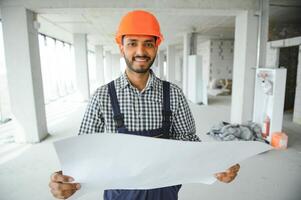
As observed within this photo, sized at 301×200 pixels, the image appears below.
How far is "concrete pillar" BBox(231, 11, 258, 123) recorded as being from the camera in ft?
12.5

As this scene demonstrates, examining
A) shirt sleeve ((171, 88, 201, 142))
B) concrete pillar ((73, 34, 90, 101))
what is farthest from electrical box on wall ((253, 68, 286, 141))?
concrete pillar ((73, 34, 90, 101))

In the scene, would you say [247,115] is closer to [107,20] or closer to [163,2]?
[163,2]

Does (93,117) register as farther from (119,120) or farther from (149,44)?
(149,44)

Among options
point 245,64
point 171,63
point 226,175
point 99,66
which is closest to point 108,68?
point 99,66

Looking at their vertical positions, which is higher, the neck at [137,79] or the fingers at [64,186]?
the neck at [137,79]

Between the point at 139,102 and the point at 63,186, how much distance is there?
0.48 m

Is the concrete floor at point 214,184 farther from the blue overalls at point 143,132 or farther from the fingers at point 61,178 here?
the fingers at point 61,178

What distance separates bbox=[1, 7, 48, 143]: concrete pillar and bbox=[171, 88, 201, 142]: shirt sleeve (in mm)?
3327

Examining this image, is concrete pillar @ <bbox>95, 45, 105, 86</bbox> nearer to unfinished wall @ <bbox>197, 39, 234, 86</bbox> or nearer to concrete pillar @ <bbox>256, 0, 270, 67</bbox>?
unfinished wall @ <bbox>197, 39, 234, 86</bbox>

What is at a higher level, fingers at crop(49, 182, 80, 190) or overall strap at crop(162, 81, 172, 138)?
overall strap at crop(162, 81, 172, 138)

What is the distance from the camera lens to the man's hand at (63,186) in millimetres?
679

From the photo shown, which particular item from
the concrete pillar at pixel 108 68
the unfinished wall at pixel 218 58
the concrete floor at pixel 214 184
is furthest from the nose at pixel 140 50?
the concrete pillar at pixel 108 68

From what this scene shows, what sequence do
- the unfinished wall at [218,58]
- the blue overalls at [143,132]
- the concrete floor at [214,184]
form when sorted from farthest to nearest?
the unfinished wall at [218,58], the concrete floor at [214,184], the blue overalls at [143,132]

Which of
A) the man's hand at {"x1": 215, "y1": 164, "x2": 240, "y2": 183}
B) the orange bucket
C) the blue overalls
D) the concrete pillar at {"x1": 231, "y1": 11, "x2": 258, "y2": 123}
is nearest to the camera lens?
the man's hand at {"x1": 215, "y1": 164, "x2": 240, "y2": 183}
